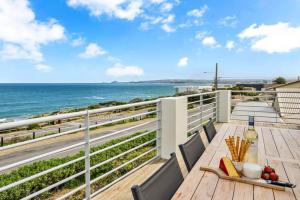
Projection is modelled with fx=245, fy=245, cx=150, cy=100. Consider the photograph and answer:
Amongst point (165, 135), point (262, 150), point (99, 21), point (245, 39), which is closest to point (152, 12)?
point (99, 21)

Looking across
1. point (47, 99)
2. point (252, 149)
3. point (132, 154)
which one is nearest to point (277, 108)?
point (132, 154)

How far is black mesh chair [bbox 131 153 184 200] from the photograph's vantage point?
95 cm

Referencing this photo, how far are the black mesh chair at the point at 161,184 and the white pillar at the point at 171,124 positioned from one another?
7.30 ft

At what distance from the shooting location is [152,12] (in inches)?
786

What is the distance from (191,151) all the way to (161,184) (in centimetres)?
61

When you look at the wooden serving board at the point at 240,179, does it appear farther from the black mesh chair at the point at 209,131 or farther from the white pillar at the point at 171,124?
the white pillar at the point at 171,124

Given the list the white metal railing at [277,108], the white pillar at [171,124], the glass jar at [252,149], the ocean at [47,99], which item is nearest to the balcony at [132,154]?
the white pillar at [171,124]

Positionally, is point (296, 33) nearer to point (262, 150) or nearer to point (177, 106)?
point (177, 106)

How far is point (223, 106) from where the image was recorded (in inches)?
251

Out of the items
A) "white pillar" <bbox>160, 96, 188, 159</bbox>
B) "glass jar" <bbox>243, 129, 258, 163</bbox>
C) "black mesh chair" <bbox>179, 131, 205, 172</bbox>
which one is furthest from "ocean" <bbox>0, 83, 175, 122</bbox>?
"glass jar" <bbox>243, 129, 258, 163</bbox>

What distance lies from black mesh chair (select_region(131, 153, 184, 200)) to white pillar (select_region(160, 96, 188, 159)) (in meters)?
2.22

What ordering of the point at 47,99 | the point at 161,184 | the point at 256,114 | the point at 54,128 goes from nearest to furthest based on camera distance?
1. the point at 161,184
2. the point at 256,114
3. the point at 54,128
4. the point at 47,99

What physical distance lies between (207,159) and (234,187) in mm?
421

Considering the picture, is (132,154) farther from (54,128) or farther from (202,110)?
(54,128)
